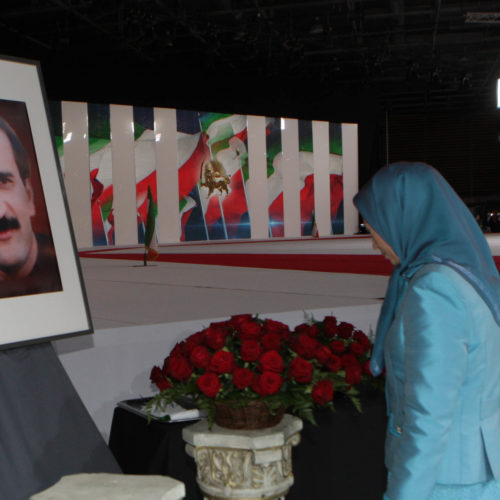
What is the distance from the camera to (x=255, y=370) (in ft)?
5.99

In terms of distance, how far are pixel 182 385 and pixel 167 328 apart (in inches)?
44.2

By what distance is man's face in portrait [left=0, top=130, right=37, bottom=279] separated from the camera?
1854 mm

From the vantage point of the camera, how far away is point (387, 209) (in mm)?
1450

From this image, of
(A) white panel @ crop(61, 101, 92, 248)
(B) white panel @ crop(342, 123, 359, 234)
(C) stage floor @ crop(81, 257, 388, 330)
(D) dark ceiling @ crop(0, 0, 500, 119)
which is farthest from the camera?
(B) white panel @ crop(342, 123, 359, 234)

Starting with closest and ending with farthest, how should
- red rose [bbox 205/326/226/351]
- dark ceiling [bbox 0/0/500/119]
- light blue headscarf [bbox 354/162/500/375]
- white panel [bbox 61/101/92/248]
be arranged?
light blue headscarf [bbox 354/162/500/375] → red rose [bbox 205/326/226/351] → dark ceiling [bbox 0/0/500/119] → white panel [bbox 61/101/92/248]

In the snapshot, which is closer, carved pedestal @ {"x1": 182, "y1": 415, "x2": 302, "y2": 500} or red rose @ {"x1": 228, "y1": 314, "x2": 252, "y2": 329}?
carved pedestal @ {"x1": 182, "y1": 415, "x2": 302, "y2": 500}

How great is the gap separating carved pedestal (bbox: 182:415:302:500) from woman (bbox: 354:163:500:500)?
12.7 inches

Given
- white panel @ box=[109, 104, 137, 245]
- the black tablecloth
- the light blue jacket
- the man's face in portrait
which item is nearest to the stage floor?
the black tablecloth

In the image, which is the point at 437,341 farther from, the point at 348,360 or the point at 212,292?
the point at 212,292

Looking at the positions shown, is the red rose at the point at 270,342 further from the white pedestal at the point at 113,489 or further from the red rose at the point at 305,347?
the white pedestal at the point at 113,489

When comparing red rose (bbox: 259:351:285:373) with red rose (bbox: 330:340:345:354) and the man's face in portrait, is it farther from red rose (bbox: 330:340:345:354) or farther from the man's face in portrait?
the man's face in portrait

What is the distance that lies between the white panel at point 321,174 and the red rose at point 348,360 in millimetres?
16961

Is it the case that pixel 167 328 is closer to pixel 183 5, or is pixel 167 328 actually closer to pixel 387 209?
pixel 387 209

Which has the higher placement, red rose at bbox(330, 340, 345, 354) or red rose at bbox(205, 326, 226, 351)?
red rose at bbox(205, 326, 226, 351)
